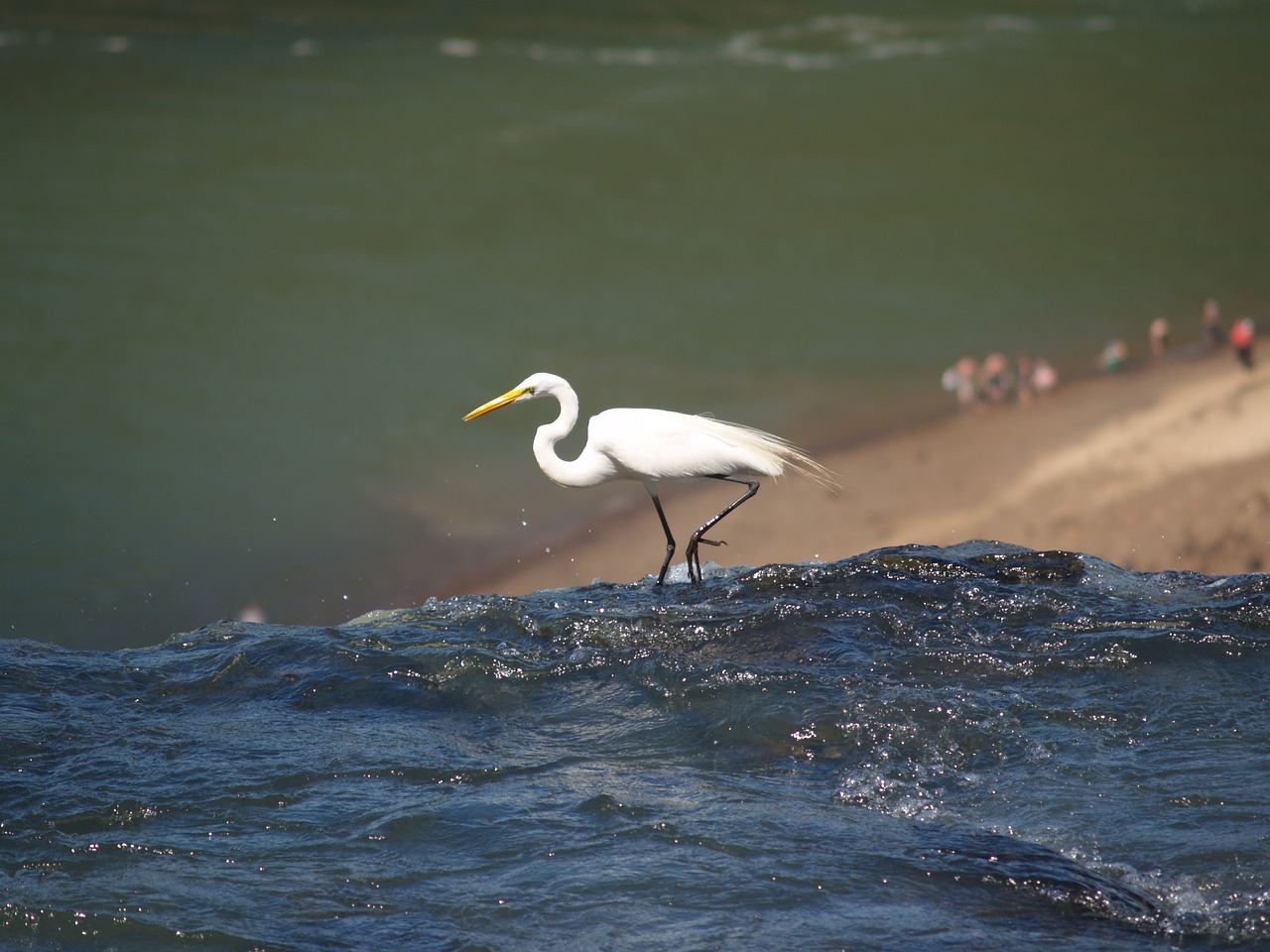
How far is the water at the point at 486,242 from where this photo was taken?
1825 centimetres

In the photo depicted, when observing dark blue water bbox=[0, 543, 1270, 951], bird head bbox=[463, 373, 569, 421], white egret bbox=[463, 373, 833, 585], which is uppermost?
bird head bbox=[463, 373, 569, 421]

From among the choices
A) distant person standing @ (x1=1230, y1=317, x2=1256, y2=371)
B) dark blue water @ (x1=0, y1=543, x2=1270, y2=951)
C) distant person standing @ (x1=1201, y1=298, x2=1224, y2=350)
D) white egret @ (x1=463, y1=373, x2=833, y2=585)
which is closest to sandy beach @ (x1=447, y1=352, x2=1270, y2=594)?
distant person standing @ (x1=1230, y1=317, x2=1256, y2=371)

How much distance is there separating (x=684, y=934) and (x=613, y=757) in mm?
1347

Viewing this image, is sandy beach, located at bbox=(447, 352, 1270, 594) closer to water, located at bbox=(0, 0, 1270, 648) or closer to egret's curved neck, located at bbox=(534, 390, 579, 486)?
water, located at bbox=(0, 0, 1270, 648)

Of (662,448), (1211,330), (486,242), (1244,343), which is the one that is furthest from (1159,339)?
(662,448)

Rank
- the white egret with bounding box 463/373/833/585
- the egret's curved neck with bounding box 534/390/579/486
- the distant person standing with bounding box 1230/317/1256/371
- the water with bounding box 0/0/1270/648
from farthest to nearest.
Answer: the distant person standing with bounding box 1230/317/1256/371, the water with bounding box 0/0/1270/648, the egret's curved neck with bounding box 534/390/579/486, the white egret with bounding box 463/373/833/585

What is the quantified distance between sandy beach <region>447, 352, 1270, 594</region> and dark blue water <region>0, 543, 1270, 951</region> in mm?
7124

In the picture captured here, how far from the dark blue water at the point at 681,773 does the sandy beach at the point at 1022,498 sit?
7.12 metres

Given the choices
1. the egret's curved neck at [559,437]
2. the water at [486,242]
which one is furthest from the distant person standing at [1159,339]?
the egret's curved neck at [559,437]

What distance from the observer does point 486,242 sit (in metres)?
26.0

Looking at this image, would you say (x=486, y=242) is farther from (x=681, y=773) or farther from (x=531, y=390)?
Answer: (x=681, y=773)

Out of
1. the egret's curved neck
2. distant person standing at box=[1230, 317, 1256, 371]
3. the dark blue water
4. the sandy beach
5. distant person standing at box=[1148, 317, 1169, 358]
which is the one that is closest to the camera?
the dark blue water

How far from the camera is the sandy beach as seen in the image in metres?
14.4

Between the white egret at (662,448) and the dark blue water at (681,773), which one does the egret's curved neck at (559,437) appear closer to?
the white egret at (662,448)
